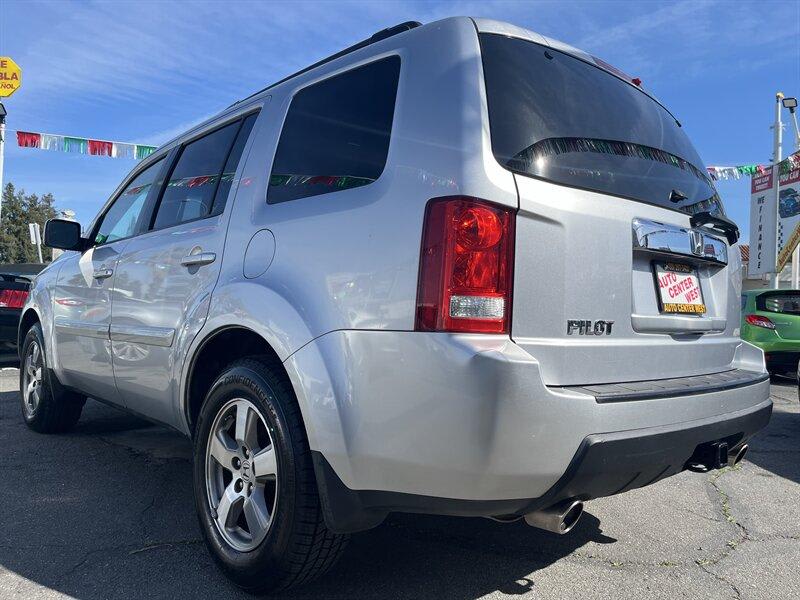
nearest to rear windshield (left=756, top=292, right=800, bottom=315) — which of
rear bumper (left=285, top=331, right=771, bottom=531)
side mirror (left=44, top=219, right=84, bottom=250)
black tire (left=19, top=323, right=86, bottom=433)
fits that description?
rear bumper (left=285, top=331, right=771, bottom=531)

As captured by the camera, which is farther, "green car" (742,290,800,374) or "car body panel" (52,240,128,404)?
"green car" (742,290,800,374)

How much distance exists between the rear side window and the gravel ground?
146 centimetres

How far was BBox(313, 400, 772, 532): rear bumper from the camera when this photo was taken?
1.91m

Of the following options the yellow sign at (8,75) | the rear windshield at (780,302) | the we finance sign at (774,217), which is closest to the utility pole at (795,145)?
the we finance sign at (774,217)

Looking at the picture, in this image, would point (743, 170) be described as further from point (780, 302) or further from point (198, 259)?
point (198, 259)

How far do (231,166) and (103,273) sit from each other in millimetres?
1281

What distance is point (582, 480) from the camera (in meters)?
1.93

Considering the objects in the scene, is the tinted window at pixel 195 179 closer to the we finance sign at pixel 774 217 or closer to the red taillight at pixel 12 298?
the red taillight at pixel 12 298

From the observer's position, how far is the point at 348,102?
2469mm

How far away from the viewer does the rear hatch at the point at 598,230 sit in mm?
1998

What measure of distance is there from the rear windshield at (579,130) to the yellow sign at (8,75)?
17672mm

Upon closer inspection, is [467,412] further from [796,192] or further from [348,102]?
[796,192]

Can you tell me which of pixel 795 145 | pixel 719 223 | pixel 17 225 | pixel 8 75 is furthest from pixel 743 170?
pixel 17 225

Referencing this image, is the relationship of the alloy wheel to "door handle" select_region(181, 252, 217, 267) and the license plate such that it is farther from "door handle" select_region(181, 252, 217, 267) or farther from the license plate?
the license plate
